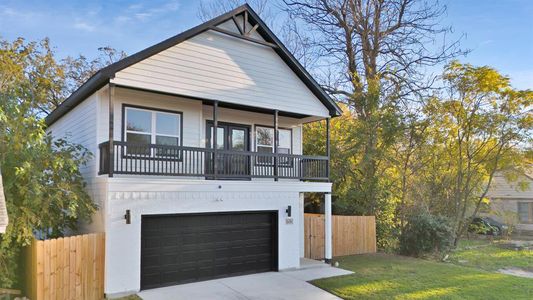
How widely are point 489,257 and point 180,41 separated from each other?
1657cm

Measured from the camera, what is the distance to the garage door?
9688 mm

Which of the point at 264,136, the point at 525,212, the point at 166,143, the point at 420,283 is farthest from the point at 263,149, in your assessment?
the point at 525,212

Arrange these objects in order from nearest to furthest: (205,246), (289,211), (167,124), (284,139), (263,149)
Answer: (205,246)
(167,124)
(289,211)
(263,149)
(284,139)

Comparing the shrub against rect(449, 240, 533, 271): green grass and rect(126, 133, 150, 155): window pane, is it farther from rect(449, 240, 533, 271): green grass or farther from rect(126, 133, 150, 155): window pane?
rect(126, 133, 150, 155): window pane

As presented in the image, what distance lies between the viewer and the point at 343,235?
14969mm

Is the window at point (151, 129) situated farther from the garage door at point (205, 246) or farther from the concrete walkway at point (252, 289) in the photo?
the concrete walkway at point (252, 289)

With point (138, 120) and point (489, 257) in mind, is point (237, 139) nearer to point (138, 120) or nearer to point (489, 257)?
point (138, 120)

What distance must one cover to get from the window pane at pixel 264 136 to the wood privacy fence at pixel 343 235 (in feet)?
10.6

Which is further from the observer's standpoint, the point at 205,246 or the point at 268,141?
the point at 268,141

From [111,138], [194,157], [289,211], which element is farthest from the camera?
[289,211]

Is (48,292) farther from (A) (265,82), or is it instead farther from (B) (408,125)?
(B) (408,125)

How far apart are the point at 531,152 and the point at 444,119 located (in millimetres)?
5065

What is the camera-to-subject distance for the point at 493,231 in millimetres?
26688

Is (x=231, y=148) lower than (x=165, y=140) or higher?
lower
